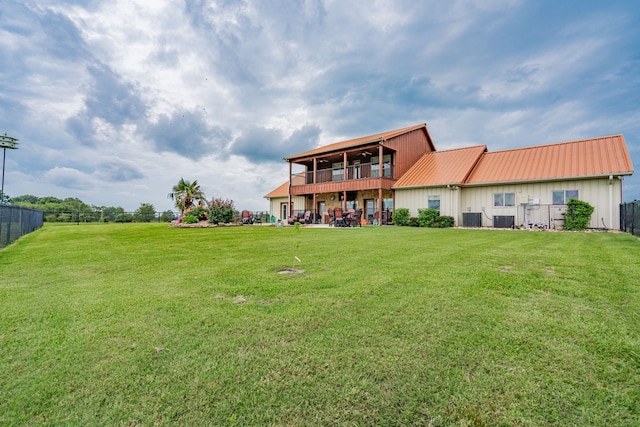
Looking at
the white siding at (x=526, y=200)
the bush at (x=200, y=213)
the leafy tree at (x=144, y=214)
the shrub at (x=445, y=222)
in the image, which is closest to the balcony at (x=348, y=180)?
the white siding at (x=526, y=200)

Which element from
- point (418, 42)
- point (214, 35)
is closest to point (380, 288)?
point (214, 35)

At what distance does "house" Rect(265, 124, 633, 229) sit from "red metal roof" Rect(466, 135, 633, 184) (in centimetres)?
3

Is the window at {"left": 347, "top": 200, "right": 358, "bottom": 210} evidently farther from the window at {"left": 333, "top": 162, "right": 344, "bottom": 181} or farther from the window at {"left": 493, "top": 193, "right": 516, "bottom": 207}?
the window at {"left": 493, "top": 193, "right": 516, "bottom": 207}

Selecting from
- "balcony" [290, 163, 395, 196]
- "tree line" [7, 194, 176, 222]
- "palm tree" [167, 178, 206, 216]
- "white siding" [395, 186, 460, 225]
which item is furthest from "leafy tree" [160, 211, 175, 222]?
"white siding" [395, 186, 460, 225]

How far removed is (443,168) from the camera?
18.5m

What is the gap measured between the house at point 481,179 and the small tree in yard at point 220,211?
6338mm

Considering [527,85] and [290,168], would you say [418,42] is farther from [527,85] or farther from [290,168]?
[290,168]

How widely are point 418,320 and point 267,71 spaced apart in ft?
58.2

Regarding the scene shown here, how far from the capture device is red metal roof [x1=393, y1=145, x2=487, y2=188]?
1688cm

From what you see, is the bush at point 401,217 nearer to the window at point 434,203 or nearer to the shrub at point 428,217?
the shrub at point 428,217

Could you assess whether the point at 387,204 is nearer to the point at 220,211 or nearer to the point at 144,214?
the point at 220,211

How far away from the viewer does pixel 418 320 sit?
8.16 ft

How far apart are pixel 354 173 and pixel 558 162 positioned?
11975 mm

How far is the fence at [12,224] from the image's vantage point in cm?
796
